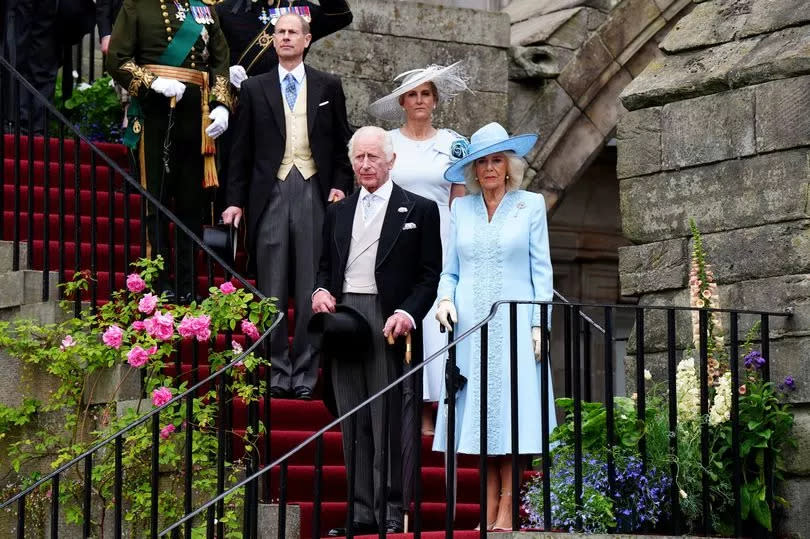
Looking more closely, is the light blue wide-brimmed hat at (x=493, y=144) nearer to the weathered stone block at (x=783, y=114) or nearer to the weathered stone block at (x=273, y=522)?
the weathered stone block at (x=783, y=114)

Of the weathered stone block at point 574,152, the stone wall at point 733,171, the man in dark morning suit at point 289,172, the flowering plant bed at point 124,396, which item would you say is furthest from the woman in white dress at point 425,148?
the weathered stone block at point 574,152

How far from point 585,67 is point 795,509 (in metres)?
5.58

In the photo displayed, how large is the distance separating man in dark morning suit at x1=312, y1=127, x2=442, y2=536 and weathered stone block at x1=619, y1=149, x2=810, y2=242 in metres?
1.39

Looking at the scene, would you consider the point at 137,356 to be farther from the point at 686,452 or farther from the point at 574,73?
the point at 574,73

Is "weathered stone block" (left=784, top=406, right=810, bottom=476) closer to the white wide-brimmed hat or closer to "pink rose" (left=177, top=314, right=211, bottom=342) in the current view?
the white wide-brimmed hat

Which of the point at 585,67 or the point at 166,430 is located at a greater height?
the point at 585,67

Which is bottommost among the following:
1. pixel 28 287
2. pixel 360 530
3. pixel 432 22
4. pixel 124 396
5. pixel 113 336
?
pixel 360 530

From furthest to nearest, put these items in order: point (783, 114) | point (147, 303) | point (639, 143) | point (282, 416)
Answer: point (639, 143) → point (282, 416) → point (783, 114) → point (147, 303)

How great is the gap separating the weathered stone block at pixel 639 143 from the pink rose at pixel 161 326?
8.31ft

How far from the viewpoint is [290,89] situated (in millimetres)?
10359

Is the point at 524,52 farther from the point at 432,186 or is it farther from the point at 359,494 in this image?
the point at 359,494

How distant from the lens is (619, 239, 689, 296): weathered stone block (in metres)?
9.91

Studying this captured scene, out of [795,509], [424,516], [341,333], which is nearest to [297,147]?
[341,333]

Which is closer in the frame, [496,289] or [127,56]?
[496,289]
